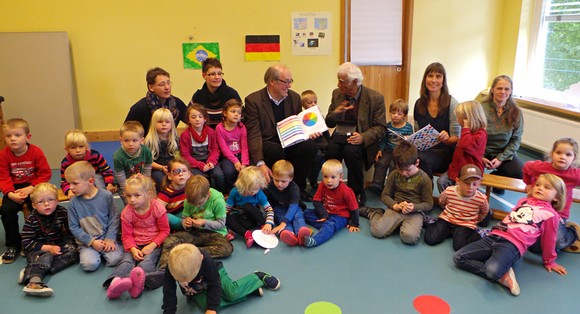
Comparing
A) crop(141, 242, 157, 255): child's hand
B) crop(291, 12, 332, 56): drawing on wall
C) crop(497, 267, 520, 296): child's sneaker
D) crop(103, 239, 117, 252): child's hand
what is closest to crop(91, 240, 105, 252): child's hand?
crop(103, 239, 117, 252): child's hand

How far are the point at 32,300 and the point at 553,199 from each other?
320cm

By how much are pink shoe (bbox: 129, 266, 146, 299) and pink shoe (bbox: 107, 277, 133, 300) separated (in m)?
0.02

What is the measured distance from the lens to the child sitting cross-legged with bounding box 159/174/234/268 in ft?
9.39

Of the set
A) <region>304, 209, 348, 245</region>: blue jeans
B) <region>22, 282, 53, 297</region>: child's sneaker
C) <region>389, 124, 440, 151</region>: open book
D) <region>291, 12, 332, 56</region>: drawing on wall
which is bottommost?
<region>22, 282, 53, 297</region>: child's sneaker

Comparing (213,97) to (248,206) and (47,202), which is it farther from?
(47,202)

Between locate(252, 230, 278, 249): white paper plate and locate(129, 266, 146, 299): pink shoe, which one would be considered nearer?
locate(129, 266, 146, 299): pink shoe

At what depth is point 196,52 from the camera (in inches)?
224

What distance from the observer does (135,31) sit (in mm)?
5547

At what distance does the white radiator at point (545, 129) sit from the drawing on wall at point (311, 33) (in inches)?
105

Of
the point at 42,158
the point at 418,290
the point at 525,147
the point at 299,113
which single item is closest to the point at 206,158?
the point at 299,113

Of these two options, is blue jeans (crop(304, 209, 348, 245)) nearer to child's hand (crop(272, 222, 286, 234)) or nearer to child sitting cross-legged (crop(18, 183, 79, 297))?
child's hand (crop(272, 222, 286, 234))

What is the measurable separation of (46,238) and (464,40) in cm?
554

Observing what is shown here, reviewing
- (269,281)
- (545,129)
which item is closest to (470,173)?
(269,281)

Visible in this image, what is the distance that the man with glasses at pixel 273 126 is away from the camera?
148 inches
